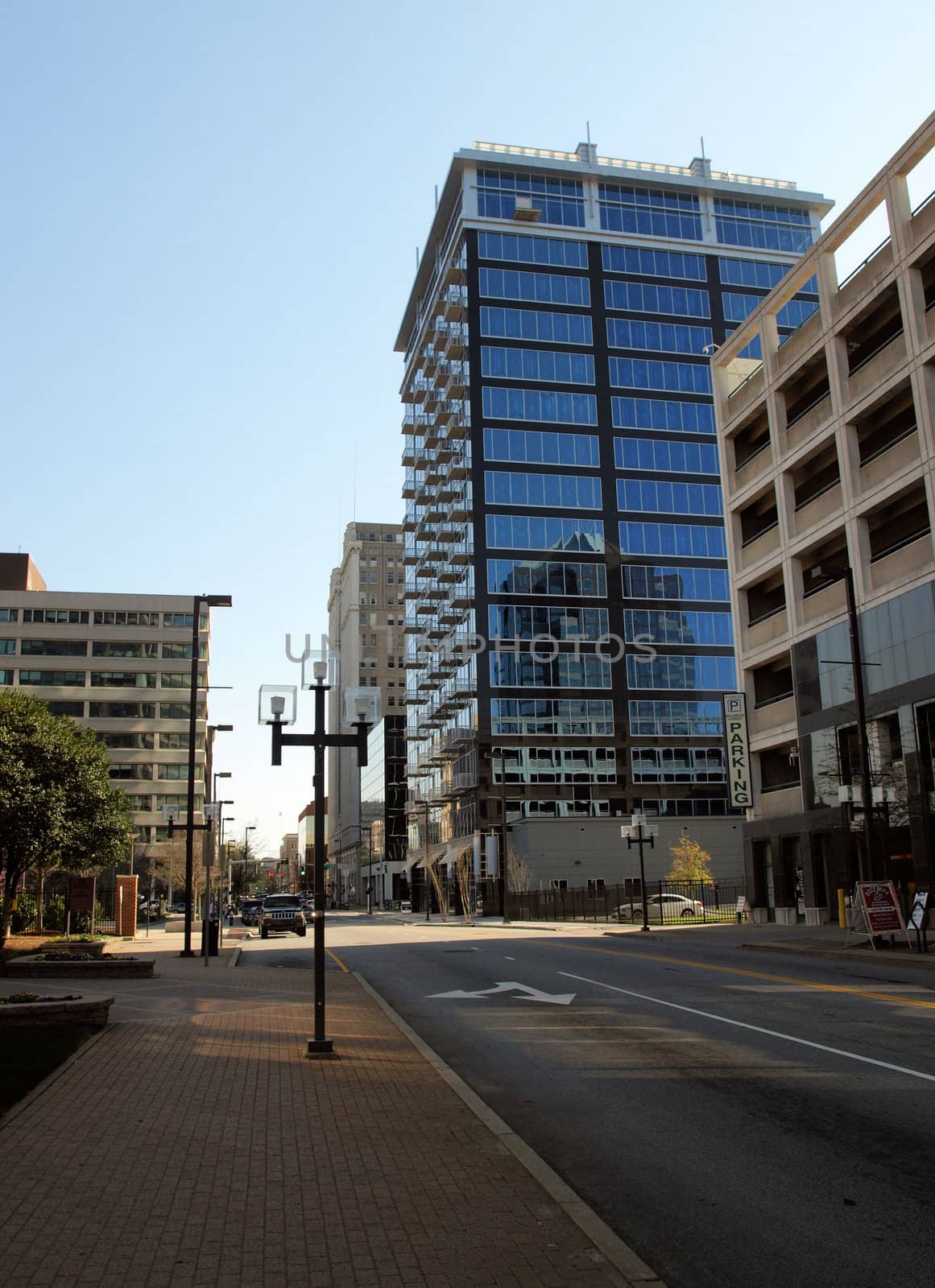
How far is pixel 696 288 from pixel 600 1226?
9244 centimetres

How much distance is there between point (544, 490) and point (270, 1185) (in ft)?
258

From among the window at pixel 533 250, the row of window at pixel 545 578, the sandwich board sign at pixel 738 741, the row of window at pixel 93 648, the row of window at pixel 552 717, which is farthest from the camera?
the row of window at pixel 93 648

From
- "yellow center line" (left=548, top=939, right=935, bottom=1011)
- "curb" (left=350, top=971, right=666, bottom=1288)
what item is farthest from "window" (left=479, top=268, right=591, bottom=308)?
"curb" (left=350, top=971, right=666, bottom=1288)

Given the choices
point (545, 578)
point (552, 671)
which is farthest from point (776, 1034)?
point (545, 578)

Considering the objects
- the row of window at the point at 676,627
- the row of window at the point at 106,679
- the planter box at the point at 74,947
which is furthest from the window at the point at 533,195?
the planter box at the point at 74,947

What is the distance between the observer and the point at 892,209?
3547cm

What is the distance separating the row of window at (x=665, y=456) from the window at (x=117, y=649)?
48153 mm

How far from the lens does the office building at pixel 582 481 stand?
80.6 metres

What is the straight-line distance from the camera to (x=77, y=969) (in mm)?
22078

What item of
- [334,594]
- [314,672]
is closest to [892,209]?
[314,672]

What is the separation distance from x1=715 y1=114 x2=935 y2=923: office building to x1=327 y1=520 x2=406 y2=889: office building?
11398cm

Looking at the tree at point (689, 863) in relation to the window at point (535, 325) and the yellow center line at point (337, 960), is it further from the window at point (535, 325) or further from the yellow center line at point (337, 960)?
Result: the window at point (535, 325)

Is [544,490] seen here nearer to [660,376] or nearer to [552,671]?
[552,671]

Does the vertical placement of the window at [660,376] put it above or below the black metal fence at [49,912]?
above
